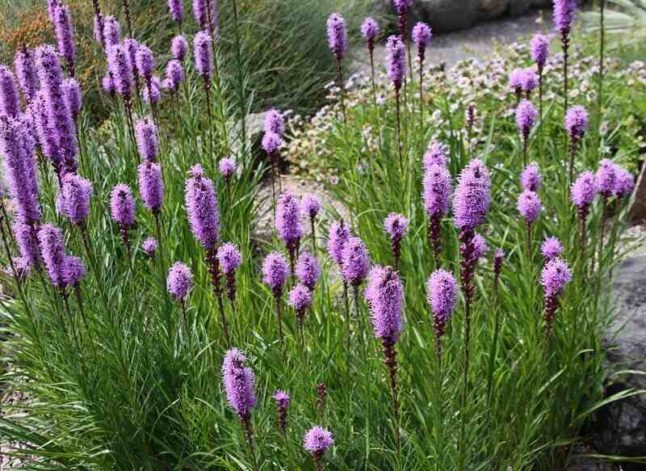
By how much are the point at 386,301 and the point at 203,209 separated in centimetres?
70

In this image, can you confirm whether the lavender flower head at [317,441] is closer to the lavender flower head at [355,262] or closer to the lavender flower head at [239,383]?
the lavender flower head at [239,383]

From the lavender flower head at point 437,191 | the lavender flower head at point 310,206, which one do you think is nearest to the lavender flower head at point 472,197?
the lavender flower head at point 437,191

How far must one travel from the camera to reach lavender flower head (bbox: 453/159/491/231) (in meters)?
2.29

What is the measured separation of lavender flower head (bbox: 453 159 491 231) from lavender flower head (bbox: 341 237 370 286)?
315mm

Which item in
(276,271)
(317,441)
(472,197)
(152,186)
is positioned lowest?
(317,441)

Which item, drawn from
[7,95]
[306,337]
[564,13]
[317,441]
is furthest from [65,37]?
[317,441]

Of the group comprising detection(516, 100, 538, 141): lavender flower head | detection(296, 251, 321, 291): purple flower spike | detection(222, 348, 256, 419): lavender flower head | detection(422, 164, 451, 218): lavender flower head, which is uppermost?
detection(422, 164, 451, 218): lavender flower head

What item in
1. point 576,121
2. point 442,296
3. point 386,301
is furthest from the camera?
point 576,121

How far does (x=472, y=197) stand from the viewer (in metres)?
2.29

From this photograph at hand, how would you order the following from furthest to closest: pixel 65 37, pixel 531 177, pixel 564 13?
pixel 65 37 → pixel 564 13 → pixel 531 177

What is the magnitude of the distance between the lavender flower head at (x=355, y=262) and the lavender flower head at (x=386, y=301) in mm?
229

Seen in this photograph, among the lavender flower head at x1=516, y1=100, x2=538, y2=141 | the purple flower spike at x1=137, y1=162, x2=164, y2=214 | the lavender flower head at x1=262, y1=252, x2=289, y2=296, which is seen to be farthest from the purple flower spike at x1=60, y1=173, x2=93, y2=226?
the lavender flower head at x1=516, y1=100, x2=538, y2=141

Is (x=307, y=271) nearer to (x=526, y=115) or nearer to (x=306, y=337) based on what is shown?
(x=306, y=337)

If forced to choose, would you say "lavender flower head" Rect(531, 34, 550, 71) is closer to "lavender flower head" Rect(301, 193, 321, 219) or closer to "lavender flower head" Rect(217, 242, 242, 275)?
"lavender flower head" Rect(301, 193, 321, 219)
